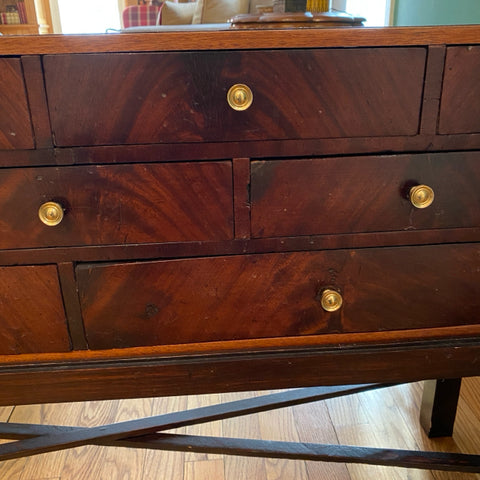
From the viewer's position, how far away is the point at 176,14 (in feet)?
8.77

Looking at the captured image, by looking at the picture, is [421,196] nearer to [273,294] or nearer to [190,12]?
[273,294]

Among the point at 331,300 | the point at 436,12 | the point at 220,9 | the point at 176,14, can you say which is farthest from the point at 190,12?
the point at 331,300

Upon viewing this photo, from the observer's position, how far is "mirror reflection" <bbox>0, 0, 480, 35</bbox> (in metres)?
1.29

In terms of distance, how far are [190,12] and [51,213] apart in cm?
234

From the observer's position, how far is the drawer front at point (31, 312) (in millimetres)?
660

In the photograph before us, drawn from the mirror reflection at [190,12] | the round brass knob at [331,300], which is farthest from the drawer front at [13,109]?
the round brass knob at [331,300]

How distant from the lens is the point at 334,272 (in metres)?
0.70

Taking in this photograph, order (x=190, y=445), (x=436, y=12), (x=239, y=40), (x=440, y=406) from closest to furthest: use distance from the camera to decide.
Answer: (x=239, y=40), (x=190, y=445), (x=440, y=406), (x=436, y=12)

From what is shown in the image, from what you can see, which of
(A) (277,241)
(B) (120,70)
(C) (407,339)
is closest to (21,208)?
(B) (120,70)

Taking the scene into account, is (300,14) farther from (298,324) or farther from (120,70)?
(298,324)

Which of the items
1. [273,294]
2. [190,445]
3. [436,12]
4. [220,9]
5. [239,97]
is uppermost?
[220,9]

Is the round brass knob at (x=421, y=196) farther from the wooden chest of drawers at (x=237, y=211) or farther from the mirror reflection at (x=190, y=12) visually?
the mirror reflection at (x=190, y=12)

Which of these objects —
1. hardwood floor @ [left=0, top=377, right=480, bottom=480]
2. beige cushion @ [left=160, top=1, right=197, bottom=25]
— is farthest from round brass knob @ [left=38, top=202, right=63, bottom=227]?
beige cushion @ [left=160, top=1, right=197, bottom=25]

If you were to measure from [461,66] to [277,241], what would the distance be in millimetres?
Answer: 331
